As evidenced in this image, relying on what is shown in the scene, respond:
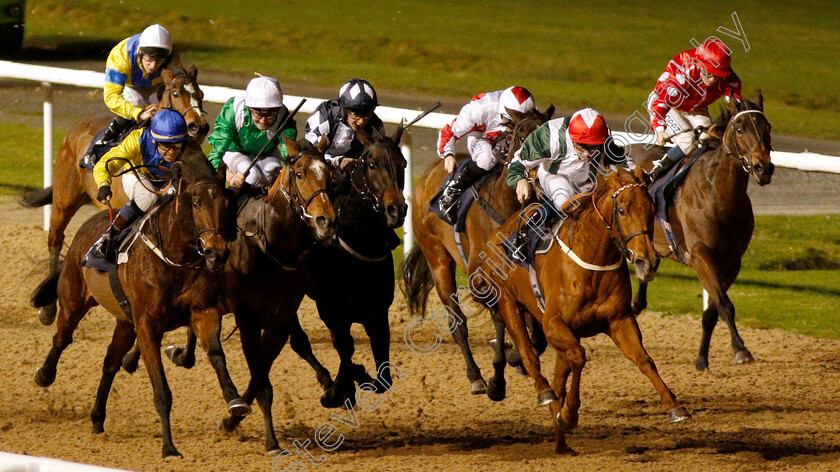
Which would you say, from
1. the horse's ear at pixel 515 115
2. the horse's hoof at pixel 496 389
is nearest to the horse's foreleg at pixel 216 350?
the horse's hoof at pixel 496 389

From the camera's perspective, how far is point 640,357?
587 centimetres

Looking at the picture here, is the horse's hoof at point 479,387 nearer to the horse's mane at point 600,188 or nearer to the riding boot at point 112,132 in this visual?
the horse's mane at point 600,188

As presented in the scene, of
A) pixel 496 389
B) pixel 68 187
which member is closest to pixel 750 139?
pixel 496 389

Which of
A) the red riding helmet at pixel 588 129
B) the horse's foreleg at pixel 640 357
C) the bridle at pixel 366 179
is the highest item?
the red riding helmet at pixel 588 129

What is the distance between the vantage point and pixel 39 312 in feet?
29.2

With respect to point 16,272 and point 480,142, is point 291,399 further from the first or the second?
point 16,272

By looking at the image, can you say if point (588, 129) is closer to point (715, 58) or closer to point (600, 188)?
point (600, 188)

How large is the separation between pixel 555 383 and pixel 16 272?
5279mm

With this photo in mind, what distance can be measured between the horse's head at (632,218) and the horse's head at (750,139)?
206 centimetres

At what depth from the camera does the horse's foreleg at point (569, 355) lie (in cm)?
603

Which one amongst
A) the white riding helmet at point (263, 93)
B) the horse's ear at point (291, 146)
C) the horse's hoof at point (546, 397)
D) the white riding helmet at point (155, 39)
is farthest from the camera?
the white riding helmet at point (155, 39)

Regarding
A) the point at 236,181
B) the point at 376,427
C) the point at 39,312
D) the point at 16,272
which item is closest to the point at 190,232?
the point at 236,181

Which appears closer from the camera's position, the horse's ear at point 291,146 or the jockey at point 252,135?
the horse's ear at point 291,146

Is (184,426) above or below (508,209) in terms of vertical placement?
below
